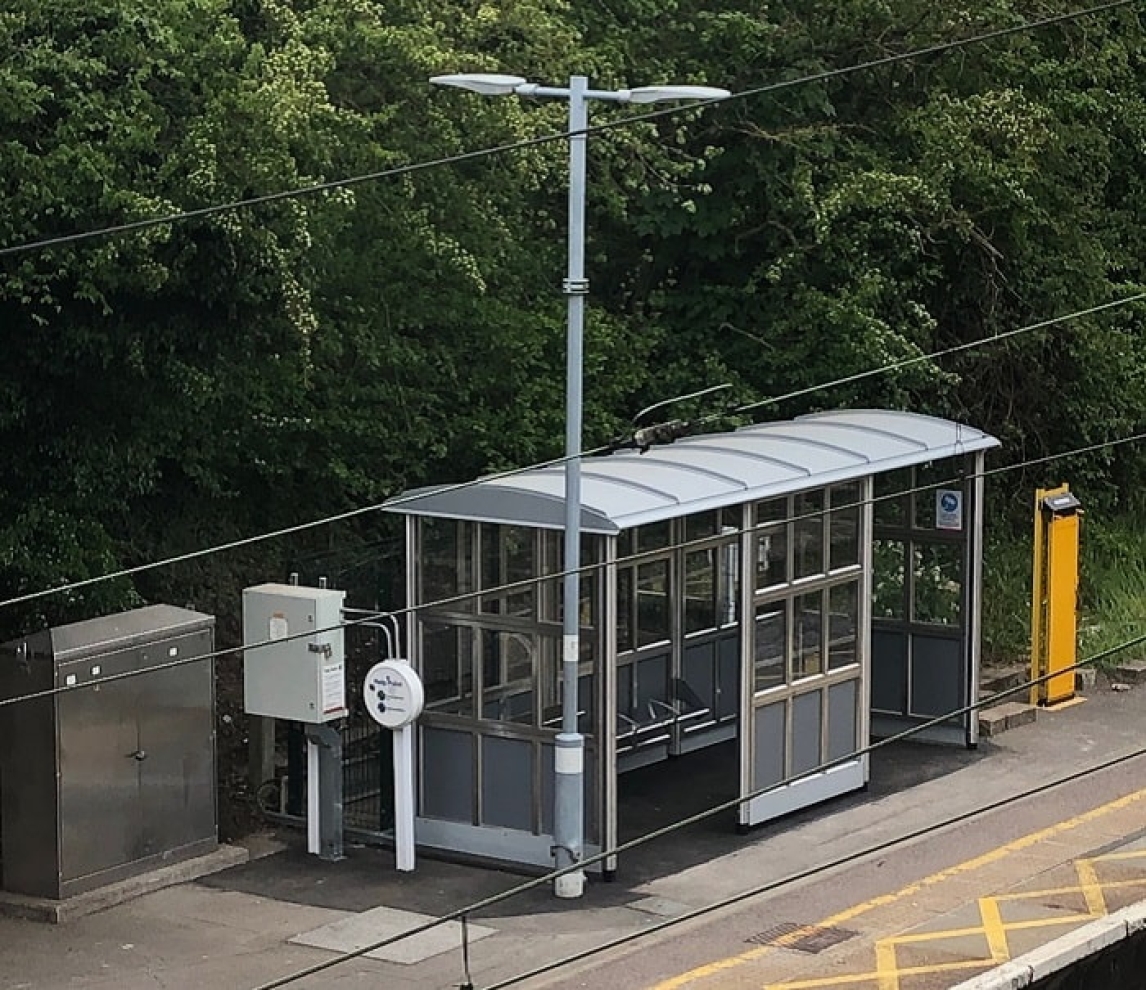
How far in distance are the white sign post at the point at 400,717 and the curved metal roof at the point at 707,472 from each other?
1.04 m

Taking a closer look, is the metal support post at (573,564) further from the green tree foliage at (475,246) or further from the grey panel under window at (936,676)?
the grey panel under window at (936,676)

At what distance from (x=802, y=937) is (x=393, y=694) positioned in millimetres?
2987

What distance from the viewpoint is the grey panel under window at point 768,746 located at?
14562 mm

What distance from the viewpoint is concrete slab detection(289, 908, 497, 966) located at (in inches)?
491

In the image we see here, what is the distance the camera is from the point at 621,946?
12508mm

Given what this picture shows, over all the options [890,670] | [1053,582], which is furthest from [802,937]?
[1053,582]

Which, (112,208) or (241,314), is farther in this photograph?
(241,314)

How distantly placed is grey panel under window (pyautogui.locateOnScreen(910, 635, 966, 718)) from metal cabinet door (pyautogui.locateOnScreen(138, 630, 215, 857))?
574 cm

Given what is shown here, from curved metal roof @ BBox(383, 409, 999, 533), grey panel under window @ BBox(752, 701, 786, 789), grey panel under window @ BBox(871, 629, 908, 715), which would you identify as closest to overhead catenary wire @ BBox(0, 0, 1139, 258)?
curved metal roof @ BBox(383, 409, 999, 533)

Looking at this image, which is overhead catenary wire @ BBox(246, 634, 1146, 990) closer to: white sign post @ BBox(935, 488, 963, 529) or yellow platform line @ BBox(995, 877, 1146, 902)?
yellow platform line @ BBox(995, 877, 1146, 902)

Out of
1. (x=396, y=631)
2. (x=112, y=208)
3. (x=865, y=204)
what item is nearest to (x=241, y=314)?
(x=112, y=208)

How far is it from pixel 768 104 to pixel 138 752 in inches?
367

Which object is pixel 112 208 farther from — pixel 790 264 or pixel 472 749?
pixel 790 264

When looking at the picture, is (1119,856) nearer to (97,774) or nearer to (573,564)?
(573,564)
